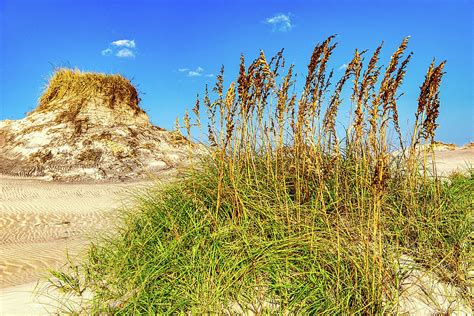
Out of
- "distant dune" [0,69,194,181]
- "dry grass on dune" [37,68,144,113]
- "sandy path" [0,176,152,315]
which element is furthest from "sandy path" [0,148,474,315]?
"dry grass on dune" [37,68,144,113]

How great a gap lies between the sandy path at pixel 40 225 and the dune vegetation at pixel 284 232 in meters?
1.01

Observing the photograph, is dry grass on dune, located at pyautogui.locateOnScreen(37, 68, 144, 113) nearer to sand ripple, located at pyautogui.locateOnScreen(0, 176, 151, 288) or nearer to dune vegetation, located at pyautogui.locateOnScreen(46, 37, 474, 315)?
sand ripple, located at pyautogui.locateOnScreen(0, 176, 151, 288)

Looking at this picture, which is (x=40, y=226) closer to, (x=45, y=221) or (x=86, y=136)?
(x=45, y=221)

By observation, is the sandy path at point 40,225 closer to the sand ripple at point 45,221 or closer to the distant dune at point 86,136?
the sand ripple at point 45,221

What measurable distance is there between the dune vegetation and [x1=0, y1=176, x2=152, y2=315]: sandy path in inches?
39.9

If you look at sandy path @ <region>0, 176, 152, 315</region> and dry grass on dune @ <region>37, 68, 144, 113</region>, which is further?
dry grass on dune @ <region>37, 68, 144, 113</region>

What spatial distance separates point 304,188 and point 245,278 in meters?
1.16

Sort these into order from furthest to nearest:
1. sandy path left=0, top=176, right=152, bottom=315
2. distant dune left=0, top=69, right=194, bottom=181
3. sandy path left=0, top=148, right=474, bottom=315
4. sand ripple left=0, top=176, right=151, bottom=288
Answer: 1. distant dune left=0, top=69, right=194, bottom=181
2. sand ripple left=0, top=176, right=151, bottom=288
3. sandy path left=0, top=176, right=152, bottom=315
4. sandy path left=0, top=148, right=474, bottom=315

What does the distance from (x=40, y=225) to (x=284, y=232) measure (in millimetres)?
5959

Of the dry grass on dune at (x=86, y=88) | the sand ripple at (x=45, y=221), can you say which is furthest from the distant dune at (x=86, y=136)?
the sand ripple at (x=45, y=221)

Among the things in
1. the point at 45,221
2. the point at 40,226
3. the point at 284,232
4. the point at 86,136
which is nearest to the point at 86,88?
the point at 86,136

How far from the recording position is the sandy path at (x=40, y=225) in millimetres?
4358

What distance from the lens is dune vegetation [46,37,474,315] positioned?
2.62 meters

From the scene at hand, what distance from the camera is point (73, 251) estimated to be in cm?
534
